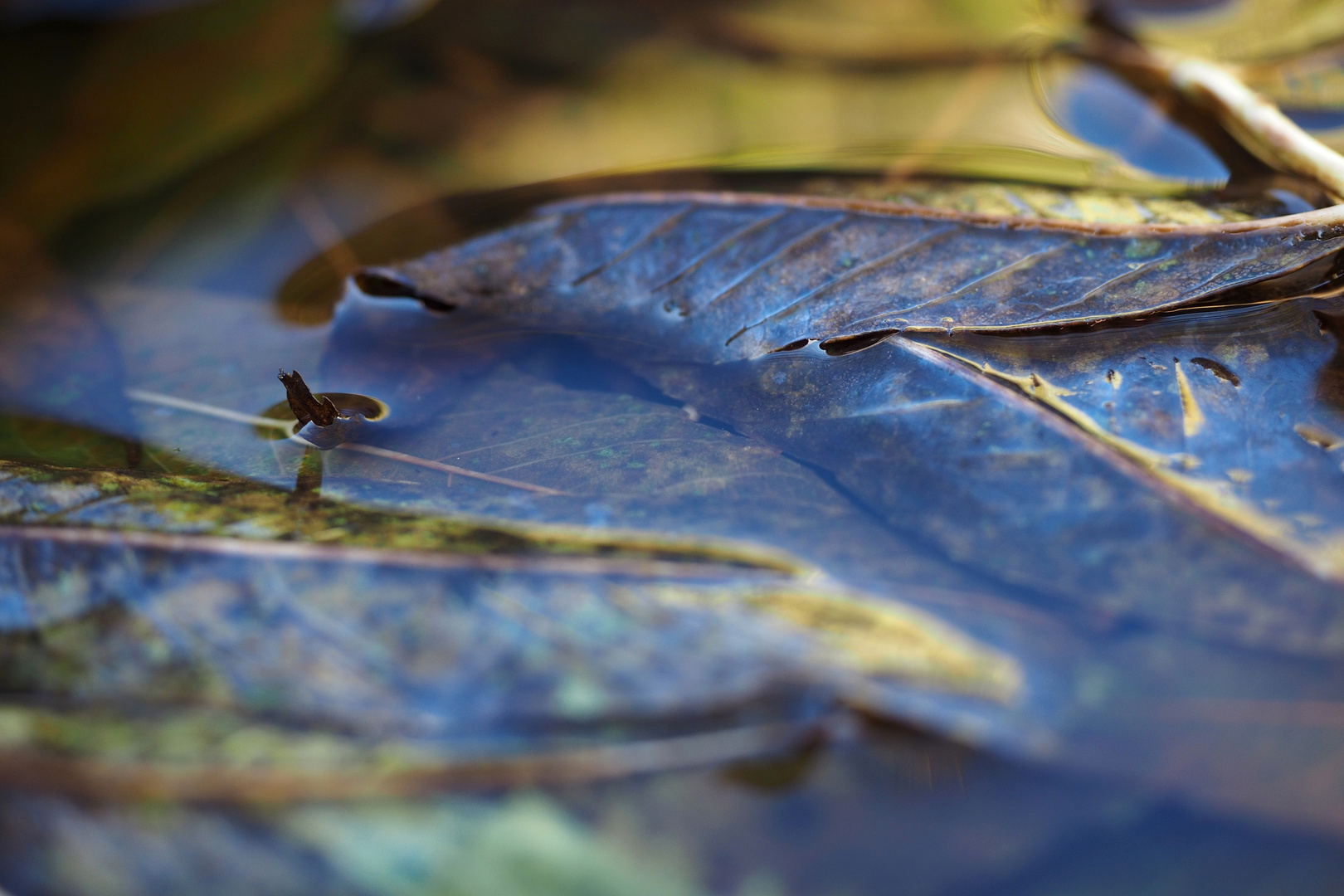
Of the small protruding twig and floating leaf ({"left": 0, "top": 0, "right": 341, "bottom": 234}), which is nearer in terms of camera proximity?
the small protruding twig

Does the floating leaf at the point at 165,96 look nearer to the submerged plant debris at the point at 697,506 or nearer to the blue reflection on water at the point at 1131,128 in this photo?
the submerged plant debris at the point at 697,506

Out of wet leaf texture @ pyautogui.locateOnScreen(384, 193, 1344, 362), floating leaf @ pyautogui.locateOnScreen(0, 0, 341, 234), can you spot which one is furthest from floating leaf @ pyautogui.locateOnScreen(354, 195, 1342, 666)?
floating leaf @ pyautogui.locateOnScreen(0, 0, 341, 234)

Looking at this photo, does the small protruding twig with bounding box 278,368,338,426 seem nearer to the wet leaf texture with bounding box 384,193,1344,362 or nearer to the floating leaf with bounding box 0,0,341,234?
the wet leaf texture with bounding box 384,193,1344,362

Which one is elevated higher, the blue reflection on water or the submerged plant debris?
the blue reflection on water

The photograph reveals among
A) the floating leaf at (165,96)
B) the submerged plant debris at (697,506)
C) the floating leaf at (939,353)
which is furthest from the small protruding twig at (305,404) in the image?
the floating leaf at (165,96)

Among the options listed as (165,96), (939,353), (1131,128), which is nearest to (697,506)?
(939,353)

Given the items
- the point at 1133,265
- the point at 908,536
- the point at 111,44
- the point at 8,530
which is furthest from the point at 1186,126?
the point at 111,44

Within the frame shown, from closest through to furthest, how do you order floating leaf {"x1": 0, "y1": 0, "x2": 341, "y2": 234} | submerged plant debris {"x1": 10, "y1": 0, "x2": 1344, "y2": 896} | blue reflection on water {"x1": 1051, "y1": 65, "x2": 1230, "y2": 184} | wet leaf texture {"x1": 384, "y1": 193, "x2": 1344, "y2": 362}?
submerged plant debris {"x1": 10, "y1": 0, "x2": 1344, "y2": 896}, wet leaf texture {"x1": 384, "y1": 193, "x2": 1344, "y2": 362}, blue reflection on water {"x1": 1051, "y1": 65, "x2": 1230, "y2": 184}, floating leaf {"x1": 0, "y1": 0, "x2": 341, "y2": 234}

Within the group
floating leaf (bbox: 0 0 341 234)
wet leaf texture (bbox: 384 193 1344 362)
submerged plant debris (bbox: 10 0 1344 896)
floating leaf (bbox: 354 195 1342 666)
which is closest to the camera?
submerged plant debris (bbox: 10 0 1344 896)
